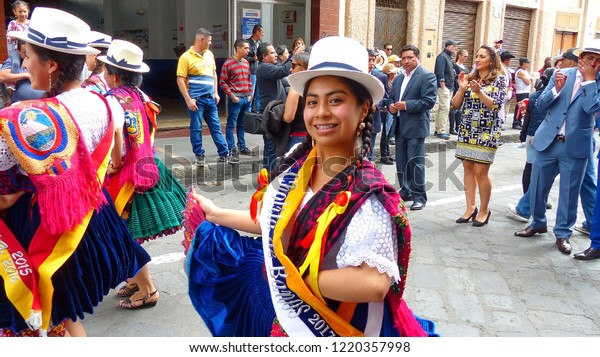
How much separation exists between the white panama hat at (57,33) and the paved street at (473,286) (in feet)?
6.14

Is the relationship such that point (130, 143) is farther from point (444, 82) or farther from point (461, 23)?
point (461, 23)

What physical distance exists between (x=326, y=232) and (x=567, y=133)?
4052 millimetres

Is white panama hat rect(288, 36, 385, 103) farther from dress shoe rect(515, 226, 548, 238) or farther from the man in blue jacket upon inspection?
the man in blue jacket

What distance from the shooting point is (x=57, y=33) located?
8.09ft

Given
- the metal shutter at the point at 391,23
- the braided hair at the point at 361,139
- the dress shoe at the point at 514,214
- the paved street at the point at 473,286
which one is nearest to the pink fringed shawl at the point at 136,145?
the paved street at the point at 473,286

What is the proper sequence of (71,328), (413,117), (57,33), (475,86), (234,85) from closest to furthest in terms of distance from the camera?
(57,33), (71,328), (475,86), (413,117), (234,85)

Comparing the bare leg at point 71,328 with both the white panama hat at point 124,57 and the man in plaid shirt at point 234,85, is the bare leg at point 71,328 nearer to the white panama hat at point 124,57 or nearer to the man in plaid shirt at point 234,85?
the white panama hat at point 124,57

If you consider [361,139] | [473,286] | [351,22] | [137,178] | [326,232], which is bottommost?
[473,286]

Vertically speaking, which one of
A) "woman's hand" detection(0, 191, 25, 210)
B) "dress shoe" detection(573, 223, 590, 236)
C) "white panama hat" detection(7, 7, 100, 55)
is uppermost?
"white panama hat" detection(7, 7, 100, 55)

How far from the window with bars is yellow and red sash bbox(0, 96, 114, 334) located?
11074 millimetres

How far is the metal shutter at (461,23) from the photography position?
13867 mm

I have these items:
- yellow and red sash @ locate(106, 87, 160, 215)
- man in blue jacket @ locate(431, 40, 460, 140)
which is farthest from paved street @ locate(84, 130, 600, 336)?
man in blue jacket @ locate(431, 40, 460, 140)

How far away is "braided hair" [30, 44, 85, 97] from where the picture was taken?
97.5 inches

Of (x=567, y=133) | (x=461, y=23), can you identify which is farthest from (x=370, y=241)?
(x=461, y=23)
